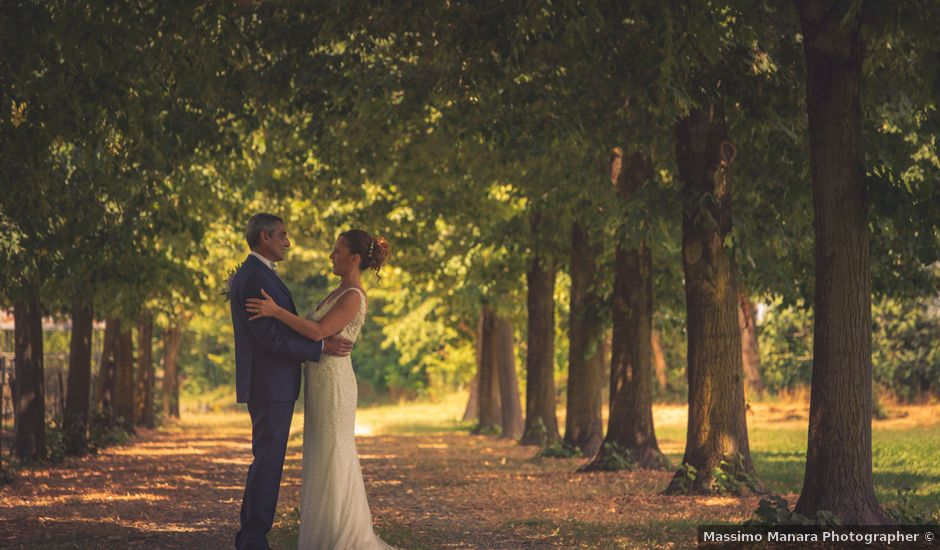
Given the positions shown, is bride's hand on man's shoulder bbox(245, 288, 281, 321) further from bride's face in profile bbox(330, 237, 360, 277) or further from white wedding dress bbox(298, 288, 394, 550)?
bride's face in profile bbox(330, 237, 360, 277)

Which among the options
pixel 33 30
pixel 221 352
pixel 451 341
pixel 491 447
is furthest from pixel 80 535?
pixel 221 352

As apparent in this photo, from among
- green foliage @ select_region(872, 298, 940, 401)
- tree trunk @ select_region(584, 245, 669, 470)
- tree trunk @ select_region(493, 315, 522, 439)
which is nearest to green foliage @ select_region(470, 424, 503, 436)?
tree trunk @ select_region(493, 315, 522, 439)

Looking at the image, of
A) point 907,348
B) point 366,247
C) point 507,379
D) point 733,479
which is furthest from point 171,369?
point 366,247

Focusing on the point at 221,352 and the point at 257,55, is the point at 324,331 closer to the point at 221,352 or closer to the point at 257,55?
the point at 257,55

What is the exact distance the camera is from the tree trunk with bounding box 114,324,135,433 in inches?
1328

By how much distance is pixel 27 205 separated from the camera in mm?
14812

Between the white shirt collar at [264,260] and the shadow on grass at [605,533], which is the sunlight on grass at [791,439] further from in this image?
the white shirt collar at [264,260]

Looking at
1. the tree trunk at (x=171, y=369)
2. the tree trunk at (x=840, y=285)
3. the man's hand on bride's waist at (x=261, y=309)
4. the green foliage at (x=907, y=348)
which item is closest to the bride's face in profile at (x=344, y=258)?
the man's hand on bride's waist at (x=261, y=309)

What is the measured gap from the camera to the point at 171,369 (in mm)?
48219

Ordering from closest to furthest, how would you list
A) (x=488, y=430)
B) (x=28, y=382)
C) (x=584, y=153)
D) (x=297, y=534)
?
(x=297, y=534) → (x=584, y=153) → (x=28, y=382) → (x=488, y=430)

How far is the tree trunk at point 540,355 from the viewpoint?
30.4 m

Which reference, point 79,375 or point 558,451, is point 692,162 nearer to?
point 558,451

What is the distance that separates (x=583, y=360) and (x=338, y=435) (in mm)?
15459

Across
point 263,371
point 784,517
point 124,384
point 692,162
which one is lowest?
point 784,517
